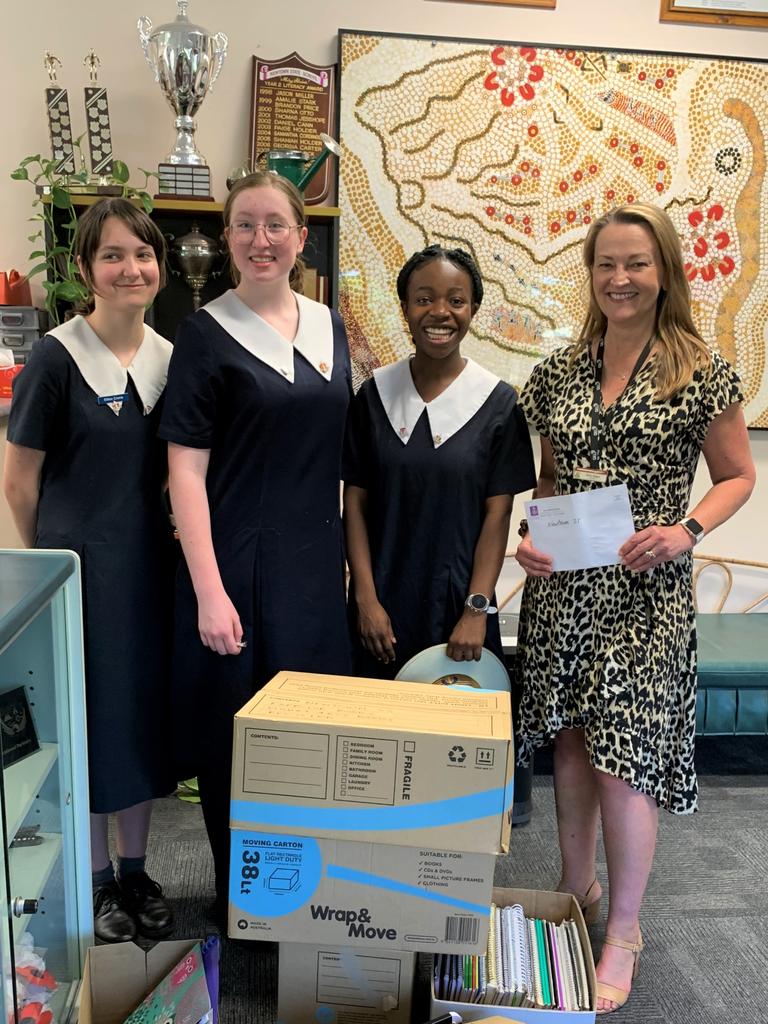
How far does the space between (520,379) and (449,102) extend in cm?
95

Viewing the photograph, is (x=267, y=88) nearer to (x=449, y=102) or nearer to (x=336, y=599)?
(x=449, y=102)

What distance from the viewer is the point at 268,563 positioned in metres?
A: 1.75

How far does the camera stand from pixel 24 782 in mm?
1298

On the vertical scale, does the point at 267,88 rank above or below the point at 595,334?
above

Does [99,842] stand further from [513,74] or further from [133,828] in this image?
[513,74]

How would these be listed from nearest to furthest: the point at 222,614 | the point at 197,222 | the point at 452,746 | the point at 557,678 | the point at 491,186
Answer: the point at 452,746, the point at 222,614, the point at 557,678, the point at 197,222, the point at 491,186

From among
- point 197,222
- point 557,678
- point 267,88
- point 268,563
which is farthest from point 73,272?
point 557,678

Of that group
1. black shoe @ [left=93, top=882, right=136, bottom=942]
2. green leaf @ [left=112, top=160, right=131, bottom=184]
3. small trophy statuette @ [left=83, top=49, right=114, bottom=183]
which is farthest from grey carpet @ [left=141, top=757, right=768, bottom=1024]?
small trophy statuette @ [left=83, top=49, right=114, bottom=183]

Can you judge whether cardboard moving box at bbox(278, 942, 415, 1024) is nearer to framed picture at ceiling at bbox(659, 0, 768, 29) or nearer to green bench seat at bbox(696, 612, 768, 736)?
green bench seat at bbox(696, 612, 768, 736)

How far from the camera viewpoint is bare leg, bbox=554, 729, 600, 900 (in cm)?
192

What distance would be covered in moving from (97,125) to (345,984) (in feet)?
8.11

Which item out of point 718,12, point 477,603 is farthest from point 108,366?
point 718,12

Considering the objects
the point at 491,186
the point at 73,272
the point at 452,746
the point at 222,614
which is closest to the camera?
the point at 452,746

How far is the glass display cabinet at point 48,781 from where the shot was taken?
1.29 m
